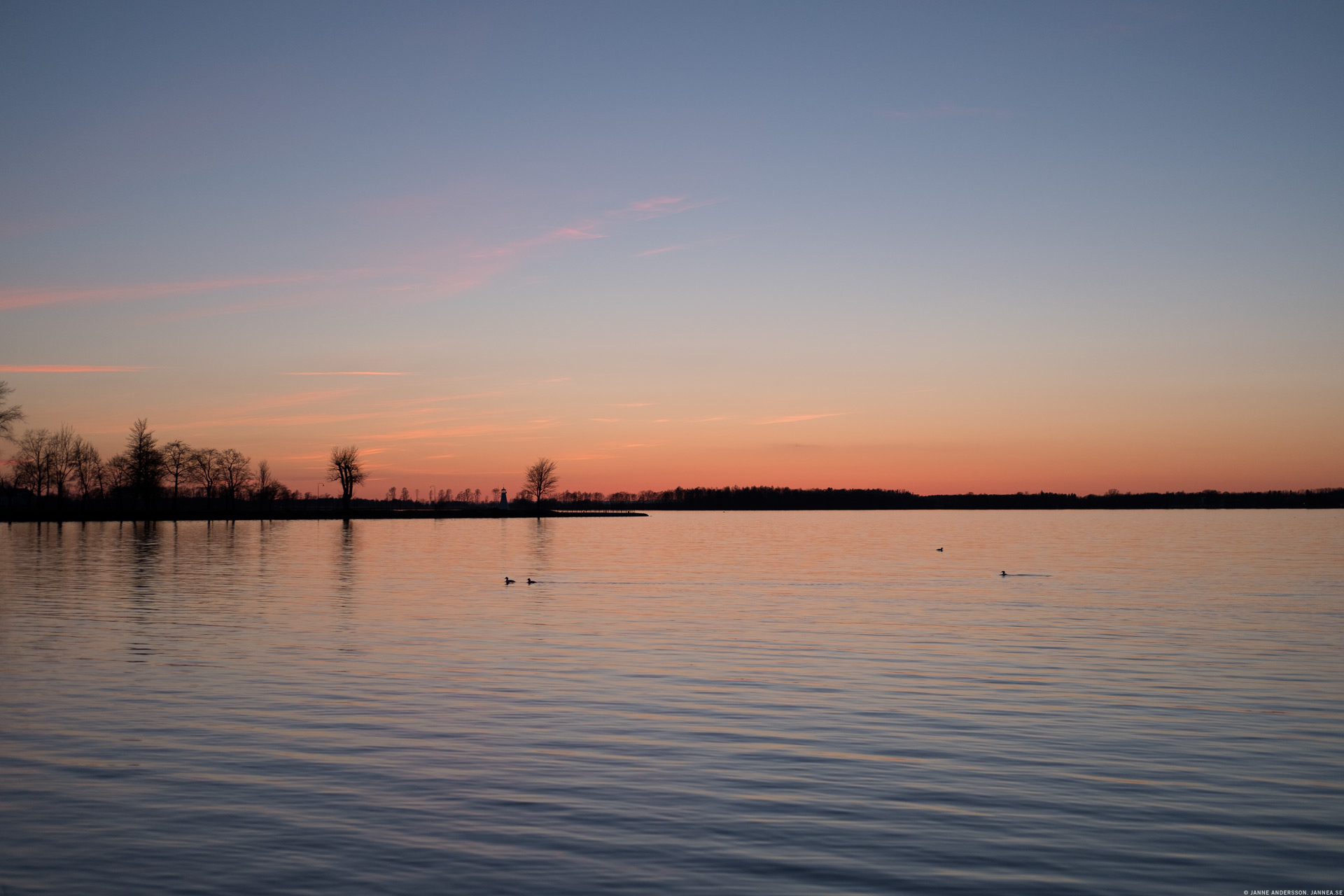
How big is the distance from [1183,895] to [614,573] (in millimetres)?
56315

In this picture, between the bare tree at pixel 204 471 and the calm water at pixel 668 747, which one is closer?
the calm water at pixel 668 747

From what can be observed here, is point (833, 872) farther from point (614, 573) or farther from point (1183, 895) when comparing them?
point (614, 573)

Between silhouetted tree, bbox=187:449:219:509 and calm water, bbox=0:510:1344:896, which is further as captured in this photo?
silhouetted tree, bbox=187:449:219:509

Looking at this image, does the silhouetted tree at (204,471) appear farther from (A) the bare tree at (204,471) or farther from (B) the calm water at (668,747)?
(B) the calm water at (668,747)

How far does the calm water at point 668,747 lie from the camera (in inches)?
459

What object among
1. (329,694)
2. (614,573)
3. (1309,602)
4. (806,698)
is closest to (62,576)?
(614,573)

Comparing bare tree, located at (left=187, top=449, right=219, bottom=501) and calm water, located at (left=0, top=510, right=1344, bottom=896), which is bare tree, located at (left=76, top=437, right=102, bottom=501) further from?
calm water, located at (left=0, top=510, right=1344, bottom=896)

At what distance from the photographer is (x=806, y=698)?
2231cm

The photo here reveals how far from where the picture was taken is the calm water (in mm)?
11648

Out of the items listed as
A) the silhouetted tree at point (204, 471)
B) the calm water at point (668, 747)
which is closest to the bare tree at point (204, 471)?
the silhouetted tree at point (204, 471)

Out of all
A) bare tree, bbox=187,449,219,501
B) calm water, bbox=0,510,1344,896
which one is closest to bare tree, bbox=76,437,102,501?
bare tree, bbox=187,449,219,501

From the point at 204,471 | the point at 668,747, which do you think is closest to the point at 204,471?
the point at 204,471

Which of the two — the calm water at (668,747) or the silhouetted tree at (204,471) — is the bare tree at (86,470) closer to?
the silhouetted tree at (204,471)

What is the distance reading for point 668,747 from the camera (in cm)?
1766
